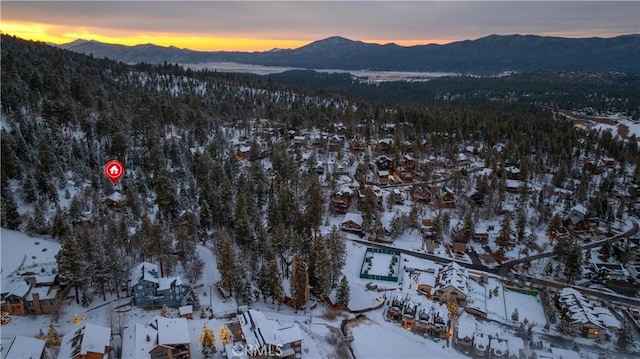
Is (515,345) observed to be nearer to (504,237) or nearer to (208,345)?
(504,237)

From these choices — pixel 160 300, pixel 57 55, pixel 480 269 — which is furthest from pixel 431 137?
pixel 57 55

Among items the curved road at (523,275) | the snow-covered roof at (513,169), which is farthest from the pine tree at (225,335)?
the snow-covered roof at (513,169)

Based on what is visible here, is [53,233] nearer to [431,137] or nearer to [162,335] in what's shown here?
[162,335]

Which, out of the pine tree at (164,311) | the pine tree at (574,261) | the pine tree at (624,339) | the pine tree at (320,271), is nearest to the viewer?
the pine tree at (164,311)

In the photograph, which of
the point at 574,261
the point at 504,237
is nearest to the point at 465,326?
the point at 574,261

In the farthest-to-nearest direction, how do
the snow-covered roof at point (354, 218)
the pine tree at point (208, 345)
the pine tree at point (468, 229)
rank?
the snow-covered roof at point (354, 218), the pine tree at point (468, 229), the pine tree at point (208, 345)

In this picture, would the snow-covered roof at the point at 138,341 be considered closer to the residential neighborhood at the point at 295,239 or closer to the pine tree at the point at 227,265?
the residential neighborhood at the point at 295,239
